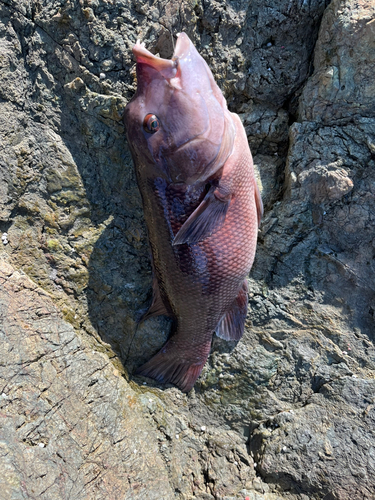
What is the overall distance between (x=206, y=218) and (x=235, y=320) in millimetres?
1140

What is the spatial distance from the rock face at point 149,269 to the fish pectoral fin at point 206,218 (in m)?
0.65

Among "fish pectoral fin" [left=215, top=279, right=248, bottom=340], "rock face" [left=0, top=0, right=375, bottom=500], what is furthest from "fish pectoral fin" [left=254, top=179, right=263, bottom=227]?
"fish pectoral fin" [left=215, top=279, right=248, bottom=340]

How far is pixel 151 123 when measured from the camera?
2.29 m

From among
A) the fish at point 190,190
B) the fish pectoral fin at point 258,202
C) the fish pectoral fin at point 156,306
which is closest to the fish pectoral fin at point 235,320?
the fish at point 190,190

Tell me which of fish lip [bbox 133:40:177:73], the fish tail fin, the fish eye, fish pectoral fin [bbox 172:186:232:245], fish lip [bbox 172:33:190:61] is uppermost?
fish lip [bbox 172:33:190:61]

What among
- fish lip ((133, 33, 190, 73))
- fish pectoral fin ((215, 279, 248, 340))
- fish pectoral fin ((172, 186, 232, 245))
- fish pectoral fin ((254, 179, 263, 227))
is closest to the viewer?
fish lip ((133, 33, 190, 73))

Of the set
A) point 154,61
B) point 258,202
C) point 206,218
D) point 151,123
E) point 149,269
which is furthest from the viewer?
point 149,269

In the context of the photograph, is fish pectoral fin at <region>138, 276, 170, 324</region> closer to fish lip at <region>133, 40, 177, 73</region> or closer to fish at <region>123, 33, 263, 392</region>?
fish at <region>123, 33, 263, 392</region>

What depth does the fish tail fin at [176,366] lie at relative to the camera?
9.86 ft

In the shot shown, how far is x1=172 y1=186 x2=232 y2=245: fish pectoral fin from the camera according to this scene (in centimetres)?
239

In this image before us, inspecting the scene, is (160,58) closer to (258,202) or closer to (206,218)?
(206,218)

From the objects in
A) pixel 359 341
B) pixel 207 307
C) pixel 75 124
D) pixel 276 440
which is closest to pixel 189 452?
pixel 276 440

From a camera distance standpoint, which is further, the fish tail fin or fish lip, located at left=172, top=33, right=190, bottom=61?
the fish tail fin

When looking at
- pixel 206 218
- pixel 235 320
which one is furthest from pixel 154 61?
pixel 235 320
